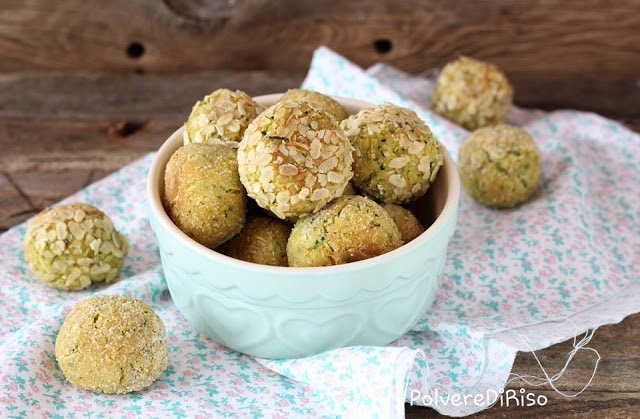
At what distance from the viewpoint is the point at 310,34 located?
200cm

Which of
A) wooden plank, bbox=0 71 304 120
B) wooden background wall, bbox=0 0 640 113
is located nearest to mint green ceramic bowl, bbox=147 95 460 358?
wooden plank, bbox=0 71 304 120

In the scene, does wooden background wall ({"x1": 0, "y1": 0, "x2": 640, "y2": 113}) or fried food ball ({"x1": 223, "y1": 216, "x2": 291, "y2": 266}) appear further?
wooden background wall ({"x1": 0, "y1": 0, "x2": 640, "y2": 113})

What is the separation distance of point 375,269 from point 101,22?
122cm

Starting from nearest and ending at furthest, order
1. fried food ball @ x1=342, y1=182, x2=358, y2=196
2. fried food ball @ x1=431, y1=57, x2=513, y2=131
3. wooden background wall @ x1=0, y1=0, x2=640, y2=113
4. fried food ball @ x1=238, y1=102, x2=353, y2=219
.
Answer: fried food ball @ x1=238, y1=102, x2=353, y2=219, fried food ball @ x1=342, y1=182, x2=358, y2=196, fried food ball @ x1=431, y1=57, x2=513, y2=131, wooden background wall @ x1=0, y1=0, x2=640, y2=113

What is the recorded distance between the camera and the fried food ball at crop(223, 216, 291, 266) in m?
1.13

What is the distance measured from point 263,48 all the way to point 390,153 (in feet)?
3.18

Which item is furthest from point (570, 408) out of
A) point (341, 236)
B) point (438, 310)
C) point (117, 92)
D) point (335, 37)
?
point (117, 92)

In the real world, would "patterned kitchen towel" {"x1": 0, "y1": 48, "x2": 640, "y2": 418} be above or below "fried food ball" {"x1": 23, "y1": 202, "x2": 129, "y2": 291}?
below

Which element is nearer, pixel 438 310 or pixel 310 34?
pixel 438 310

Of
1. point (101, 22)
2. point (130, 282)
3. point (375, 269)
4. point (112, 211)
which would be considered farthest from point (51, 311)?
point (101, 22)

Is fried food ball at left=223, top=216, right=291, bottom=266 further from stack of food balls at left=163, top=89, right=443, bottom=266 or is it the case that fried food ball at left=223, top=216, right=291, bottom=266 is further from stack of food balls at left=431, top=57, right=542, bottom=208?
stack of food balls at left=431, top=57, right=542, bottom=208

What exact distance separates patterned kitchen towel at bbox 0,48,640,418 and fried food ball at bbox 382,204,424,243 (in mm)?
146

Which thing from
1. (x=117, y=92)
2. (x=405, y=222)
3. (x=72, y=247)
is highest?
(x=405, y=222)

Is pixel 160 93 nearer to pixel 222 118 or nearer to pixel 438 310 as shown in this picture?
pixel 222 118
